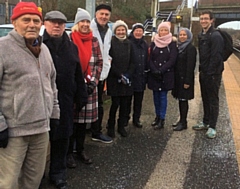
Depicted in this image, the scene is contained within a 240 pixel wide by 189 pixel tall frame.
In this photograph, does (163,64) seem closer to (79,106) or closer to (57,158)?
(79,106)

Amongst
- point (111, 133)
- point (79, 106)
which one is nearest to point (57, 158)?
point (79, 106)

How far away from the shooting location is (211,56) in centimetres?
480

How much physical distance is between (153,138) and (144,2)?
30.8 m

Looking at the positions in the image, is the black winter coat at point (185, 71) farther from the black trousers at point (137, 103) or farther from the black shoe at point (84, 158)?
the black shoe at point (84, 158)

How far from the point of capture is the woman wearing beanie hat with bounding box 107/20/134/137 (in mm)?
4609

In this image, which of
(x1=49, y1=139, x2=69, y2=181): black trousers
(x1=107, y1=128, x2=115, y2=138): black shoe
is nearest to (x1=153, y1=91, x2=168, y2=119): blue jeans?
(x1=107, y1=128, x2=115, y2=138): black shoe

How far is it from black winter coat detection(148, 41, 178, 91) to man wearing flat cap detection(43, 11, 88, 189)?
2113mm

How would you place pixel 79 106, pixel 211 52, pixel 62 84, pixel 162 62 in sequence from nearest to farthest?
pixel 62 84 < pixel 79 106 < pixel 211 52 < pixel 162 62

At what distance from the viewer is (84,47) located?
3.71m

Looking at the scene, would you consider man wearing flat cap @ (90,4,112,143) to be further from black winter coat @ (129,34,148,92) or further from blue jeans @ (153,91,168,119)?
blue jeans @ (153,91,168,119)

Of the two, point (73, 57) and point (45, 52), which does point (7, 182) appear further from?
point (73, 57)

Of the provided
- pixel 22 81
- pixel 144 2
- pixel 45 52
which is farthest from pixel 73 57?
pixel 144 2

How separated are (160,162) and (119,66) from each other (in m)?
1.56

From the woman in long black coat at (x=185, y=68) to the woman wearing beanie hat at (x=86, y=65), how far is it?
1779 millimetres
